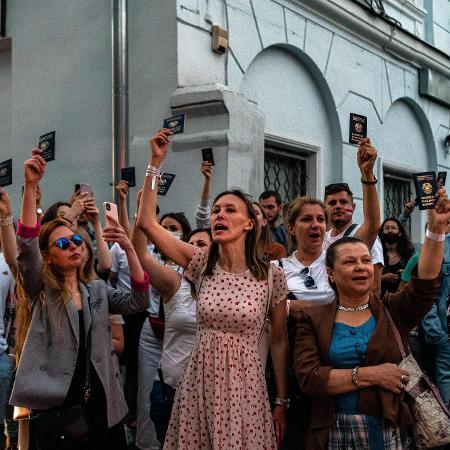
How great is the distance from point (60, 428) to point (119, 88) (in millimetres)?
5046

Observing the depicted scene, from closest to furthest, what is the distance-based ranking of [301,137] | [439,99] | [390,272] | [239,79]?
[390,272]
[239,79]
[301,137]
[439,99]

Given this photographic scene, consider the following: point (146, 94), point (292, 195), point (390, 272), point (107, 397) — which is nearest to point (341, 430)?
point (107, 397)

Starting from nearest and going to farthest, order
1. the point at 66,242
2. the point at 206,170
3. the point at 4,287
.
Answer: the point at 66,242 → the point at 4,287 → the point at 206,170

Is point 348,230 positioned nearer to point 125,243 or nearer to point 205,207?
point 125,243

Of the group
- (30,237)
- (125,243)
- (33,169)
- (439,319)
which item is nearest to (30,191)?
(33,169)

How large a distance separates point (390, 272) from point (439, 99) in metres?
6.60

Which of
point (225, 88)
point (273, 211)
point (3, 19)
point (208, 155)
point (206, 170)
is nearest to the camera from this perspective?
point (273, 211)

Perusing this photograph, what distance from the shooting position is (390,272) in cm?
639

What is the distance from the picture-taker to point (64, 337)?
11.3 feet

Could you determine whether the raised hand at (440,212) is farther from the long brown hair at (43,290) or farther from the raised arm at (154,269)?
the long brown hair at (43,290)

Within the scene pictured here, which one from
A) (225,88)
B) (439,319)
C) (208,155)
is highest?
(225,88)

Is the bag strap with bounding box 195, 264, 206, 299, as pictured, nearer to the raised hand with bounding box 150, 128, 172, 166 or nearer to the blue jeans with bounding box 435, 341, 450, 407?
the raised hand with bounding box 150, 128, 172, 166

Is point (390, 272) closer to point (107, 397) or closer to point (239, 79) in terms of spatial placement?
point (239, 79)

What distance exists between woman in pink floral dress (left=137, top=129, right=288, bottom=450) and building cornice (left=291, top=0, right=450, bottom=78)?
6.08 meters
